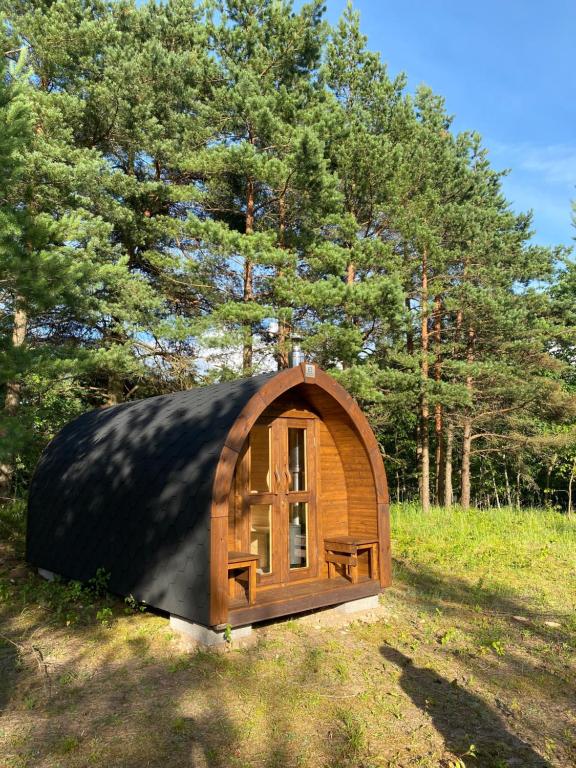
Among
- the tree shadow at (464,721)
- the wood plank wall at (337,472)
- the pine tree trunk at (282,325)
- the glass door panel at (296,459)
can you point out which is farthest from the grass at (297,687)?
the pine tree trunk at (282,325)

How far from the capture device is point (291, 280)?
40.4ft

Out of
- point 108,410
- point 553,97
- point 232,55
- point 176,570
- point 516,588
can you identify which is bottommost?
point 516,588

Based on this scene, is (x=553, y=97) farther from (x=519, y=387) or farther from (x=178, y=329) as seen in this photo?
(x=178, y=329)

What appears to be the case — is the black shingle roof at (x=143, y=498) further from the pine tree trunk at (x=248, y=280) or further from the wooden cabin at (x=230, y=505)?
the pine tree trunk at (x=248, y=280)

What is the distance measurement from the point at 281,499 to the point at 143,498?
56.8 inches

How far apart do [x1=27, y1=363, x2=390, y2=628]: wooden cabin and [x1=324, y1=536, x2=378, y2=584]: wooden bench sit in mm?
14

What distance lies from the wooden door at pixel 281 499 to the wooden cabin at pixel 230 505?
0.01m

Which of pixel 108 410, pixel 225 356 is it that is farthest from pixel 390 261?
pixel 108 410

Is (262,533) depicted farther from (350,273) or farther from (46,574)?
(350,273)

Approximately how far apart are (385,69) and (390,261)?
581 cm

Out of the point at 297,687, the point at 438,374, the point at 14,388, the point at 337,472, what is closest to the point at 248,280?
the point at 14,388

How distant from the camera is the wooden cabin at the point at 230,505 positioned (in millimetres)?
5027

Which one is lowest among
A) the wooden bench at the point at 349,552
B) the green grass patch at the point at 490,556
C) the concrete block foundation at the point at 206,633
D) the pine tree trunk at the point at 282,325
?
the green grass patch at the point at 490,556

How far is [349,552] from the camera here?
603 centimetres
